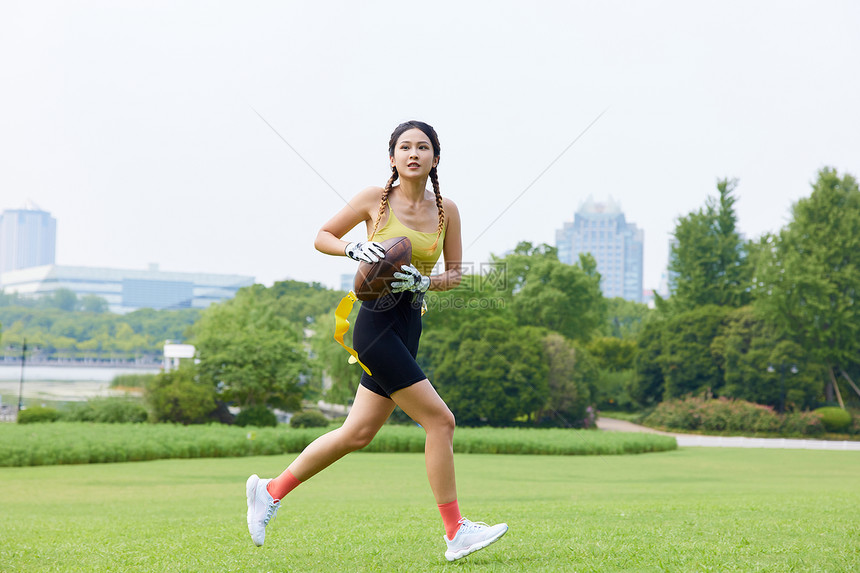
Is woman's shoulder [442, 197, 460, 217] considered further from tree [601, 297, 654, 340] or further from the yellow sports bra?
tree [601, 297, 654, 340]

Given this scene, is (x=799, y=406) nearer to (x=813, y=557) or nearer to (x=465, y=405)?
(x=465, y=405)

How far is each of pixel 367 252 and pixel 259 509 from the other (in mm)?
1597

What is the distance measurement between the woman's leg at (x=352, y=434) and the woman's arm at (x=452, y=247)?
75 cm

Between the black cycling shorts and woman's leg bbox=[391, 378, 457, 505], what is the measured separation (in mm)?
59

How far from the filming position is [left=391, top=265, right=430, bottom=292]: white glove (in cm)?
381

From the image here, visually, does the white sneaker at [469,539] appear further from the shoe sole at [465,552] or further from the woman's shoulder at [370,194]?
the woman's shoulder at [370,194]

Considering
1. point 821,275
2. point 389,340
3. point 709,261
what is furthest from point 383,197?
point 709,261

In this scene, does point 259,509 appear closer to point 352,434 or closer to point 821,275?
point 352,434

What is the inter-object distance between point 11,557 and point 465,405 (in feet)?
112

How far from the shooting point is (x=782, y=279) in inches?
1640

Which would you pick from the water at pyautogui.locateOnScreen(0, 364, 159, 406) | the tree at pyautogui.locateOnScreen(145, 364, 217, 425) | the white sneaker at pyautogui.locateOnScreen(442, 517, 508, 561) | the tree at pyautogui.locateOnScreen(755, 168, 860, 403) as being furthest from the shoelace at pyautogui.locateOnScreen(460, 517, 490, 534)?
the tree at pyautogui.locateOnScreen(755, 168, 860, 403)

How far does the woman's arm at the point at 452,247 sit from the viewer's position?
429 centimetres

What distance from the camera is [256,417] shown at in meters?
33.3

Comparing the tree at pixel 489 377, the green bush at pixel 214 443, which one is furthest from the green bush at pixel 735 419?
the green bush at pixel 214 443
